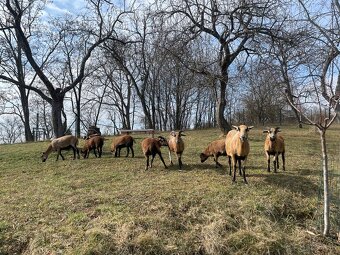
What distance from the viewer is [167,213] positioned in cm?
807

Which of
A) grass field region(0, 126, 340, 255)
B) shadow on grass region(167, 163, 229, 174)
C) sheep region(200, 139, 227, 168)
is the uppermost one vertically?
sheep region(200, 139, 227, 168)

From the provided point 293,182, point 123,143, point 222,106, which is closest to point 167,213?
point 293,182

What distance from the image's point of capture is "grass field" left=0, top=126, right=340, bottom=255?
278 inches

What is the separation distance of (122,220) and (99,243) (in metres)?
0.84

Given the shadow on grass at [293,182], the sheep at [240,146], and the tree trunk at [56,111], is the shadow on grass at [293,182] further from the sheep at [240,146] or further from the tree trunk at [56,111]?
the tree trunk at [56,111]

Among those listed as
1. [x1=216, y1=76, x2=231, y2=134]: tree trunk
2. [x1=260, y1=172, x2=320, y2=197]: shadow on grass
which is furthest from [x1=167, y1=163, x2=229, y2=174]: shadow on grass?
[x1=216, y1=76, x2=231, y2=134]: tree trunk

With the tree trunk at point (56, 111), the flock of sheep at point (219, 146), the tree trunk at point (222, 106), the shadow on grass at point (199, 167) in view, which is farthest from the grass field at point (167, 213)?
the tree trunk at point (222, 106)

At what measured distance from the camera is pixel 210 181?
1045cm

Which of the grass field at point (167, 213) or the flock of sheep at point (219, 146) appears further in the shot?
the flock of sheep at point (219, 146)

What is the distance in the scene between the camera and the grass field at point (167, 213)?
7062 mm

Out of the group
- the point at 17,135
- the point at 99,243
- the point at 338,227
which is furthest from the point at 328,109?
the point at 17,135

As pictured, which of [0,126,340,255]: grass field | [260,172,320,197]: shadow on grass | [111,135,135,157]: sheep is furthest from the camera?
[111,135,135,157]: sheep

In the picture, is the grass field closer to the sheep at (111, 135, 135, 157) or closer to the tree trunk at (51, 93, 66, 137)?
the sheep at (111, 135, 135, 157)

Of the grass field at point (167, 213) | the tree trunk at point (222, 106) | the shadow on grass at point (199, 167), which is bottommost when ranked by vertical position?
the grass field at point (167, 213)
